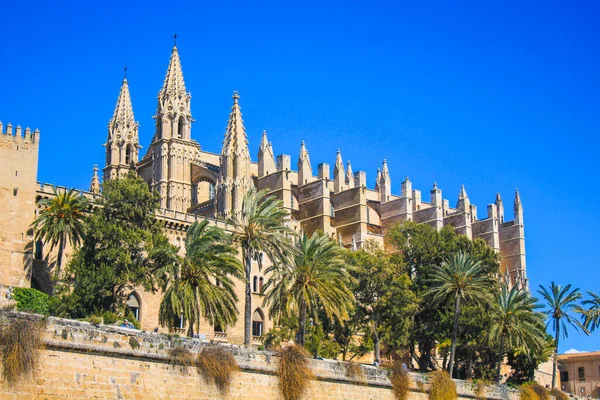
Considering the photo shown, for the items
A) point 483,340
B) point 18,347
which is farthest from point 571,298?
point 18,347

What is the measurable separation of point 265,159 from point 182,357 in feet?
158

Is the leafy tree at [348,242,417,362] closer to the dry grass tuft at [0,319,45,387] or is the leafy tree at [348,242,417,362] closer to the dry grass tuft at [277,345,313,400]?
the dry grass tuft at [277,345,313,400]

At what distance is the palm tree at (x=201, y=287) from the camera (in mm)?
40281

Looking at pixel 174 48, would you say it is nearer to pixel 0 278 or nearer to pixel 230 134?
pixel 230 134

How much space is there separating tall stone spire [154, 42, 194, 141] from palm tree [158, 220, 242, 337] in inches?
1205

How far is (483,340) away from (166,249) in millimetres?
20732

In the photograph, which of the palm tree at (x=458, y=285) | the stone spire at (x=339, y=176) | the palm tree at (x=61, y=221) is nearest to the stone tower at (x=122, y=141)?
the stone spire at (x=339, y=176)

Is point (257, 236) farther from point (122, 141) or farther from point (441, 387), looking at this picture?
point (122, 141)

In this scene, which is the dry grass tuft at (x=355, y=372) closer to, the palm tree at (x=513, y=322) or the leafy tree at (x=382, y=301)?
the leafy tree at (x=382, y=301)

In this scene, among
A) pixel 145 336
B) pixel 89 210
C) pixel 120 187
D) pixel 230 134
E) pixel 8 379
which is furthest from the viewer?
pixel 230 134

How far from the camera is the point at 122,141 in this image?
7769cm

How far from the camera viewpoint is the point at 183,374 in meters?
32.3

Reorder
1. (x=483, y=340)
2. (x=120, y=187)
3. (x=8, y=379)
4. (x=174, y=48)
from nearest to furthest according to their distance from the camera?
(x=8, y=379)
(x=120, y=187)
(x=483, y=340)
(x=174, y=48)

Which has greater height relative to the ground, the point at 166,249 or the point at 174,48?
the point at 174,48
